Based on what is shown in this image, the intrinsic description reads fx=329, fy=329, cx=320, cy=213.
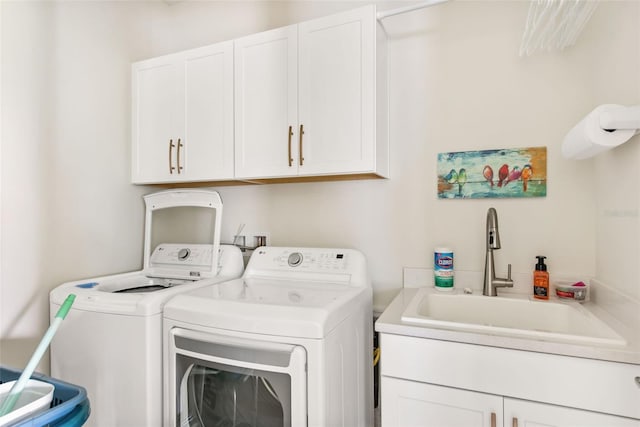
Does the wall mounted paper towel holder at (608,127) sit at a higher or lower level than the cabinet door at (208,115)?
lower

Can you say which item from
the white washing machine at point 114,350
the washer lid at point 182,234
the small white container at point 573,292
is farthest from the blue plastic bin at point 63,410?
the small white container at point 573,292

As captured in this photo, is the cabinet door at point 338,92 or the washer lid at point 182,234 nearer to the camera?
the cabinet door at point 338,92

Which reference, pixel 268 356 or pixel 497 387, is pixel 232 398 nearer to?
pixel 268 356

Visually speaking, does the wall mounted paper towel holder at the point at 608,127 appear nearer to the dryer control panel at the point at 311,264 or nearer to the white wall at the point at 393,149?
the white wall at the point at 393,149

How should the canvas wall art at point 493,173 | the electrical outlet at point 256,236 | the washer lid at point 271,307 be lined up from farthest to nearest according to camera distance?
the electrical outlet at point 256,236, the canvas wall art at point 493,173, the washer lid at point 271,307

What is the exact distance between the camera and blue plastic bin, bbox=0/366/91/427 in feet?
2.52

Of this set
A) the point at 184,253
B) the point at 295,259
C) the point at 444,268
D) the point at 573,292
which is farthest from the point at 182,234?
the point at 573,292

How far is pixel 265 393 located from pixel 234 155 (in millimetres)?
1184

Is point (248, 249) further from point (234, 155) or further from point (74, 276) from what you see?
point (74, 276)

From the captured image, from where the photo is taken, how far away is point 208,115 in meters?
1.88

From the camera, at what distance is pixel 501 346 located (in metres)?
1.02

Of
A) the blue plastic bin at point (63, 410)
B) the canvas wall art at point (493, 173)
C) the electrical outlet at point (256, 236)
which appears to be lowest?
the blue plastic bin at point (63, 410)

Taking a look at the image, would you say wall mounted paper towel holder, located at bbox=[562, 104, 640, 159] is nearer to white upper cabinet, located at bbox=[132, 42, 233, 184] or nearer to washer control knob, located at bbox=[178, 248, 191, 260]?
white upper cabinet, located at bbox=[132, 42, 233, 184]

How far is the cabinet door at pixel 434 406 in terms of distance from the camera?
1.03 metres
